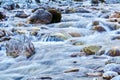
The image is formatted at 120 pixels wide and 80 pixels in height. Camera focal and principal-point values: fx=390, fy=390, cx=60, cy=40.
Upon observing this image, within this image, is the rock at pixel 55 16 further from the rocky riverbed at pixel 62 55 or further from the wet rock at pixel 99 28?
the wet rock at pixel 99 28

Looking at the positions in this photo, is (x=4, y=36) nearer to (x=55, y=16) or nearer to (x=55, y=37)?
(x=55, y=37)

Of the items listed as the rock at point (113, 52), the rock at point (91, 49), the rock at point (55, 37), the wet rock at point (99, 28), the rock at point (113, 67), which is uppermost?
the rock at point (113, 67)

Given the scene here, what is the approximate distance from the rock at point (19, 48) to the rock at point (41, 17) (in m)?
3.65

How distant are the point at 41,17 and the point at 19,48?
392 cm

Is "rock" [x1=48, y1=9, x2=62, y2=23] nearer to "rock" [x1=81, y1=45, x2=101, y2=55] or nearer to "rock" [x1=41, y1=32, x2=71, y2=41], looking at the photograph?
"rock" [x1=41, y1=32, x2=71, y2=41]

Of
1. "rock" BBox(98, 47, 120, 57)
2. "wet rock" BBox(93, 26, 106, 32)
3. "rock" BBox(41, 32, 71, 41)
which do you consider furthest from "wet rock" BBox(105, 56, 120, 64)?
"wet rock" BBox(93, 26, 106, 32)

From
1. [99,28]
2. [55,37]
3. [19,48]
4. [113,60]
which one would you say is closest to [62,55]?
[19,48]

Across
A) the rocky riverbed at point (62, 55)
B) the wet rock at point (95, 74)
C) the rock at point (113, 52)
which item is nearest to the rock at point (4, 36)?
the rocky riverbed at point (62, 55)

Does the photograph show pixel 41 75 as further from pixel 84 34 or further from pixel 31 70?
pixel 84 34

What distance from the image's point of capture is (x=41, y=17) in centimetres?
948

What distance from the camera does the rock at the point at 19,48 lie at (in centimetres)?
560

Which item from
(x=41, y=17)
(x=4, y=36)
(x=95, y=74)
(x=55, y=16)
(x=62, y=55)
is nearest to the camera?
(x=95, y=74)

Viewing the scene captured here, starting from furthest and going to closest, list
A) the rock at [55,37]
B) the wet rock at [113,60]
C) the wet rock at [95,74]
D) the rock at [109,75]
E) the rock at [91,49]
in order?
the rock at [55,37] < the rock at [91,49] < the wet rock at [113,60] < the wet rock at [95,74] < the rock at [109,75]

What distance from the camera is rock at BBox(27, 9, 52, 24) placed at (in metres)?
9.38
